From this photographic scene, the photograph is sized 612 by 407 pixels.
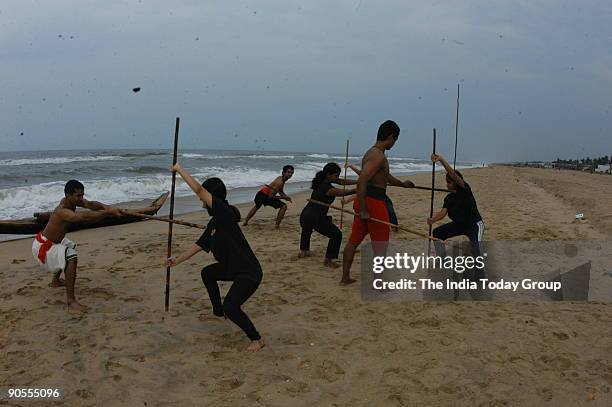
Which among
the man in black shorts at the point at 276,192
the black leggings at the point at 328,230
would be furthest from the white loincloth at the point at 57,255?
the man in black shorts at the point at 276,192

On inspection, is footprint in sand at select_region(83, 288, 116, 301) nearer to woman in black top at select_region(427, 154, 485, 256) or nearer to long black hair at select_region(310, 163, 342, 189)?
long black hair at select_region(310, 163, 342, 189)

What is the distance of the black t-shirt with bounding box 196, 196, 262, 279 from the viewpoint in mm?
3842

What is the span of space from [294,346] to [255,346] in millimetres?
328

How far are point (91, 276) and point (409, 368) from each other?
13.7ft

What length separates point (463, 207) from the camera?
5.43 m

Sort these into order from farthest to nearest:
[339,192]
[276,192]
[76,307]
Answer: [276,192]
[339,192]
[76,307]

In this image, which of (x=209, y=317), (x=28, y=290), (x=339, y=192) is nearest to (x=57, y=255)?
(x=28, y=290)

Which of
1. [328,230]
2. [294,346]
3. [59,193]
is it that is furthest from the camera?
[59,193]

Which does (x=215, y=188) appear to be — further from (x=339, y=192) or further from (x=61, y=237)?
(x=339, y=192)

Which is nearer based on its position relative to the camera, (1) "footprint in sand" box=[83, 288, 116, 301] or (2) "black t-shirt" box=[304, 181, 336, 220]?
(1) "footprint in sand" box=[83, 288, 116, 301]

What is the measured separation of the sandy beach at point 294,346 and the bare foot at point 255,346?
0.08 meters

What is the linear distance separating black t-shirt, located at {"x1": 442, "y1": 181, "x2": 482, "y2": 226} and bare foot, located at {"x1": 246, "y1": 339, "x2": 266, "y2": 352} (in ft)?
9.29

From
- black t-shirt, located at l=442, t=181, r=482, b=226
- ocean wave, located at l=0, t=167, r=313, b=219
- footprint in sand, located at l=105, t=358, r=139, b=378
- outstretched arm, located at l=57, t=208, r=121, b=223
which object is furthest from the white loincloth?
ocean wave, located at l=0, t=167, r=313, b=219

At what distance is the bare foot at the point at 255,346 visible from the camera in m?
3.82
